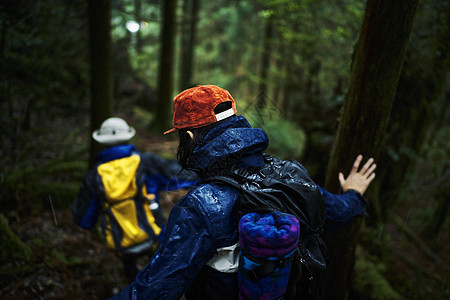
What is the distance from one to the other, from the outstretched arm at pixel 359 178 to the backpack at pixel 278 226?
31.4 inches

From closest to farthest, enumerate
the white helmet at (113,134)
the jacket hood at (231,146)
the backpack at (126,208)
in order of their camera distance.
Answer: the jacket hood at (231,146) < the backpack at (126,208) < the white helmet at (113,134)

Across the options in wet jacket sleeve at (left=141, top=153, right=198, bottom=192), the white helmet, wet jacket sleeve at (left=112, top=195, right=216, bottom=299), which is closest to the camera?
wet jacket sleeve at (left=112, top=195, right=216, bottom=299)

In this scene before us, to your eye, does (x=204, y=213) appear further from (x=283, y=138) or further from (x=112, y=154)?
(x=283, y=138)

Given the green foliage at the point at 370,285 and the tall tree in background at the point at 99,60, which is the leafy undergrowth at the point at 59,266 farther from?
the green foliage at the point at 370,285

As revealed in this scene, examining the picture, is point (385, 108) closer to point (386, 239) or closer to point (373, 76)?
point (373, 76)

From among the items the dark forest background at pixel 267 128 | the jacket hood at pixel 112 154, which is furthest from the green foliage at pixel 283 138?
the jacket hood at pixel 112 154

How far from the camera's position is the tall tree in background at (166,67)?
372 inches

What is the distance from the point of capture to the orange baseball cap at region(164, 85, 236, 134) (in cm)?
176

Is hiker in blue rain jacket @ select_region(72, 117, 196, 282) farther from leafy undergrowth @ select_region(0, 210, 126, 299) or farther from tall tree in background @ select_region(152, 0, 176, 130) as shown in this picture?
tall tree in background @ select_region(152, 0, 176, 130)

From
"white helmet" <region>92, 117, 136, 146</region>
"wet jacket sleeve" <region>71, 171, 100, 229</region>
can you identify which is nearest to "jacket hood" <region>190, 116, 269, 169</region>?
"white helmet" <region>92, 117, 136, 146</region>

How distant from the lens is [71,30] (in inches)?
297

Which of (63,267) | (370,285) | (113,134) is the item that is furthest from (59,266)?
(370,285)

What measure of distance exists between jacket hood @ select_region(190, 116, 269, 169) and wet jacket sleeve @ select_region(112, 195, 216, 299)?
0.31 m

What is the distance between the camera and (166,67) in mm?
10227
